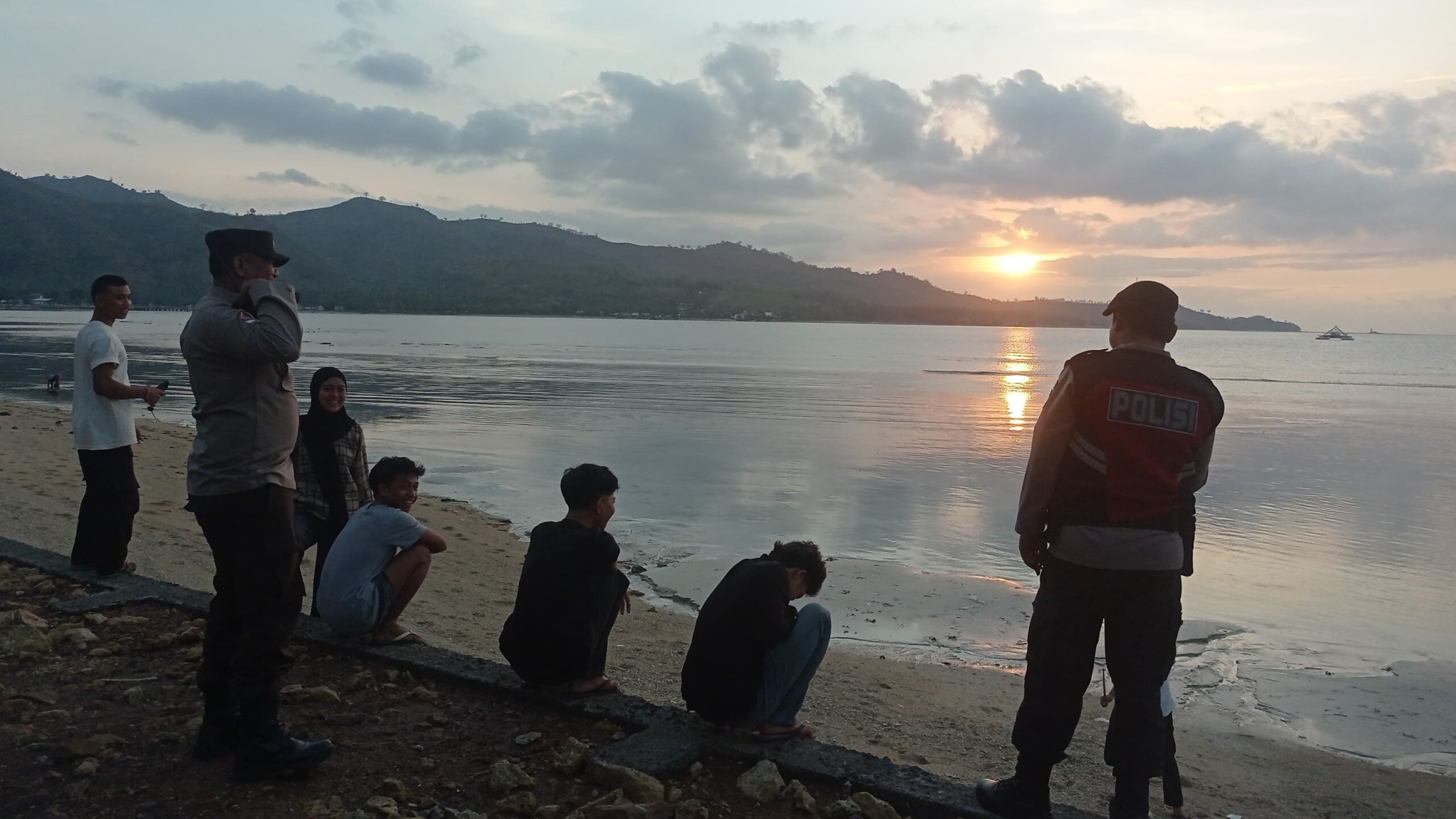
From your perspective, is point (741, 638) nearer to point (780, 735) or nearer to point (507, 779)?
point (780, 735)

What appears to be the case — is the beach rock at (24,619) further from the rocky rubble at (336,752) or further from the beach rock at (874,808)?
the beach rock at (874,808)

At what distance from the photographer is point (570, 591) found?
451cm

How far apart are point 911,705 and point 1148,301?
389cm

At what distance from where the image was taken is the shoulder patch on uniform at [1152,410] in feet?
11.3

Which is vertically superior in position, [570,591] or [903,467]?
[570,591]

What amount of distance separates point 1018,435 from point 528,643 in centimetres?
2097

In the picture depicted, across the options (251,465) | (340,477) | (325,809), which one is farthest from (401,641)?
(251,465)

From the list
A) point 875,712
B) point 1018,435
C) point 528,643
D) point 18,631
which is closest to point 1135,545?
point 528,643

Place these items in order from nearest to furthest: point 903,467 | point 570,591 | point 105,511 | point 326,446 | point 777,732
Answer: point 777,732 → point 570,591 → point 326,446 → point 105,511 → point 903,467

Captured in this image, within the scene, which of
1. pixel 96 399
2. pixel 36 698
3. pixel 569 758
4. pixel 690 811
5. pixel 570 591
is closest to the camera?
pixel 690 811

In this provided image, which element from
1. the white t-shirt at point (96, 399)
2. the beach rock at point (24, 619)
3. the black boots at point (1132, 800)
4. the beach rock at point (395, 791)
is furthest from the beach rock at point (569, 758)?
the white t-shirt at point (96, 399)

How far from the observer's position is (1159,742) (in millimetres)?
3619

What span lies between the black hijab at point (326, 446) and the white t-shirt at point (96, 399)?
1363 millimetres

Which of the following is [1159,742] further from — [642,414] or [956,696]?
[642,414]
